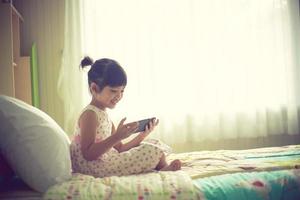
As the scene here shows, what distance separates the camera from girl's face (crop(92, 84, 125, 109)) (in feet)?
4.90

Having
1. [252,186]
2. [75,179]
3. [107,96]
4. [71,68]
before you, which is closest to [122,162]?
[75,179]

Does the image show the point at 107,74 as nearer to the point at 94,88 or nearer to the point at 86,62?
the point at 94,88

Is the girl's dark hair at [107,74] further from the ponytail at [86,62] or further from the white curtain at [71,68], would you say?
the white curtain at [71,68]

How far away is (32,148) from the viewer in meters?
1.15

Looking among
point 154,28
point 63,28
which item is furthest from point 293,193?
point 63,28

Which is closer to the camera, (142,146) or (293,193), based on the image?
(293,193)

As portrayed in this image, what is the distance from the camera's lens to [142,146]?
1.38 m

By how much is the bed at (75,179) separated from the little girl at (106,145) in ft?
0.28

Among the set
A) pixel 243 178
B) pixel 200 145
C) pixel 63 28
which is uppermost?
Result: pixel 63 28

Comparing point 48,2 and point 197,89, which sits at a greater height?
point 48,2

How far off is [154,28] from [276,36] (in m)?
1.08

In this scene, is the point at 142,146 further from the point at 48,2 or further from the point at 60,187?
the point at 48,2

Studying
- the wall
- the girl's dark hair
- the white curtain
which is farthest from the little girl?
the wall

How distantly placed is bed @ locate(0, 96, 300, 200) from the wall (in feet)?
5.14
